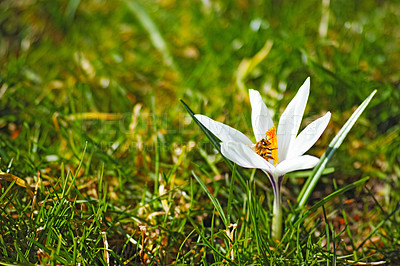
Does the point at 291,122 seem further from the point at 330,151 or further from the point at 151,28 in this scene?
the point at 151,28

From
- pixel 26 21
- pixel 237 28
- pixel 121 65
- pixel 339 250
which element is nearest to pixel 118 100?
pixel 121 65

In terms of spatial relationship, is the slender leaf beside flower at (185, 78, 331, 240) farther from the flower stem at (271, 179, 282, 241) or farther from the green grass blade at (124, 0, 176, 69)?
the green grass blade at (124, 0, 176, 69)

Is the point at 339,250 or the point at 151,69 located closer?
the point at 339,250

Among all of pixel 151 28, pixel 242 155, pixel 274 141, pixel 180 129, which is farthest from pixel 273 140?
pixel 151 28

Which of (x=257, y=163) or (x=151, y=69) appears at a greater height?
(x=257, y=163)

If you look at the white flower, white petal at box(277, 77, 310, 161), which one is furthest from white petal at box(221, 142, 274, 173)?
white petal at box(277, 77, 310, 161)

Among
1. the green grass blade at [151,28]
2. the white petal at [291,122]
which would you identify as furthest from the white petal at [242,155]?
the green grass blade at [151,28]

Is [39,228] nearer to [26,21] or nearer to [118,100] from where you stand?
[118,100]
